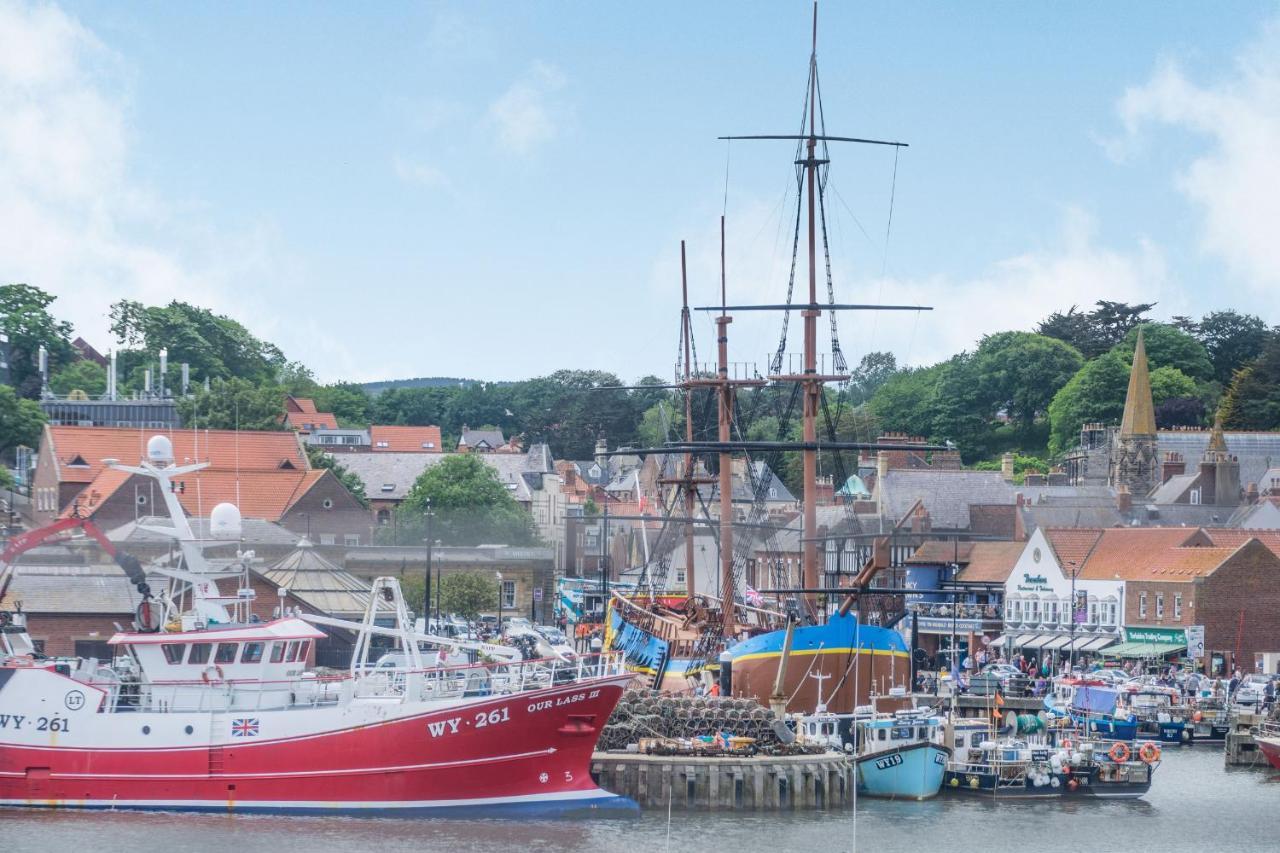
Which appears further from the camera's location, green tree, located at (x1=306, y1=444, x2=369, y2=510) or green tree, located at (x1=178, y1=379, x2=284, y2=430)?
green tree, located at (x1=178, y1=379, x2=284, y2=430)

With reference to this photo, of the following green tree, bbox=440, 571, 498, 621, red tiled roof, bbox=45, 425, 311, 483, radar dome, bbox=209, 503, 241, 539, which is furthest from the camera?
red tiled roof, bbox=45, 425, 311, 483

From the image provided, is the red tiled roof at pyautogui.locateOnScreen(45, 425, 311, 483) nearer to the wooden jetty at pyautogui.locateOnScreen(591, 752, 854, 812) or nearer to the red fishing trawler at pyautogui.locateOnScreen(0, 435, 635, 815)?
the red fishing trawler at pyautogui.locateOnScreen(0, 435, 635, 815)

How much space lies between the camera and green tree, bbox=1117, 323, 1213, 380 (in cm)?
15975

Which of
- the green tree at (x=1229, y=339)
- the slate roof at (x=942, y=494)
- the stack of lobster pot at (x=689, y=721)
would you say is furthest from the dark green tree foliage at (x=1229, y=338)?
the stack of lobster pot at (x=689, y=721)

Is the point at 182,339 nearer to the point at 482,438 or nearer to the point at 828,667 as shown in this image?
the point at 482,438

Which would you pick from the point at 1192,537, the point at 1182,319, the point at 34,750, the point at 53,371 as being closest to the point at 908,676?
the point at 34,750

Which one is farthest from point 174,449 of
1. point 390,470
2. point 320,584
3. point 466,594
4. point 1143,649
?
point 1143,649

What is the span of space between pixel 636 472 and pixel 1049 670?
7032 centimetres

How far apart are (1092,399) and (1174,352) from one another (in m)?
13.1

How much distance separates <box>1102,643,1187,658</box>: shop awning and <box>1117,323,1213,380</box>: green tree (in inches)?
2927

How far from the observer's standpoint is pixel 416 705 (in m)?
47.4

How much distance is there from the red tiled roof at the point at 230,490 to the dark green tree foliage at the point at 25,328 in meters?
43.3

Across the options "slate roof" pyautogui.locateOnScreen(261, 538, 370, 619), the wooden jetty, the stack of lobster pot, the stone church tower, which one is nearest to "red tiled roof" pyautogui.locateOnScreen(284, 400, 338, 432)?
the stone church tower

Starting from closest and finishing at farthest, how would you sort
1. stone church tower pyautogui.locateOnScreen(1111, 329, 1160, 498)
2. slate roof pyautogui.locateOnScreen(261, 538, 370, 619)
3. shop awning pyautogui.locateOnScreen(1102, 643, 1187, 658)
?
slate roof pyautogui.locateOnScreen(261, 538, 370, 619), shop awning pyautogui.locateOnScreen(1102, 643, 1187, 658), stone church tower pyautogui.locateOnScreen(1111, 329, 1160, 498)
